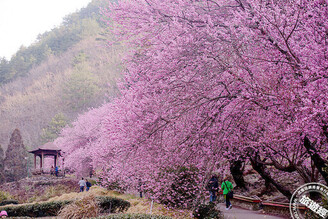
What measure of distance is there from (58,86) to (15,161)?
148 feet

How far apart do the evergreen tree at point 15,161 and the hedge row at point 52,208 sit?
23352mm

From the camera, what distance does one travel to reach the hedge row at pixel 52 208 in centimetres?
1301

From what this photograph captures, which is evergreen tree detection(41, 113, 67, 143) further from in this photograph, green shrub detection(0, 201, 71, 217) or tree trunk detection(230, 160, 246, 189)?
tree trunk detection(230, 160, 246, 189)

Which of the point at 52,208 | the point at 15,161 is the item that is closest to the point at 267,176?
the point at 52,208

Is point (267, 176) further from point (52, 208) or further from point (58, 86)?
point (58, 86)

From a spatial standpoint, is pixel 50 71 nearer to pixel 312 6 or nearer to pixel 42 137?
pixel 42 137

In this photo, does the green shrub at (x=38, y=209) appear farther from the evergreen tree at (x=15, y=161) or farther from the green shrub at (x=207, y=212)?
the evergreen tree at (x=15, y=161)

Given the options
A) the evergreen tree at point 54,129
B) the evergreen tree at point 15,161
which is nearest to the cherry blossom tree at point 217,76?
the evergreen tree at point 15,161

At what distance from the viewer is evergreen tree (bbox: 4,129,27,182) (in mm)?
35656

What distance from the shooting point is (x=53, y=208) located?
1394cm

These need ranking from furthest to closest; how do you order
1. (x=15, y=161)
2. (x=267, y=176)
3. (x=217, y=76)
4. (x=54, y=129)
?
1. (x=54, y=129)
2. (x=15, y=161)
3. (x=267, y=176)
4. (x=217, y=76)

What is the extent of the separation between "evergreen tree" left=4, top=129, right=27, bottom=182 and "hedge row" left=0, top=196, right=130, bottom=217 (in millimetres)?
23352

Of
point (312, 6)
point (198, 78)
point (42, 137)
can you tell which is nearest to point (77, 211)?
point (198, 78)

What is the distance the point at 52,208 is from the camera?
551 inches
